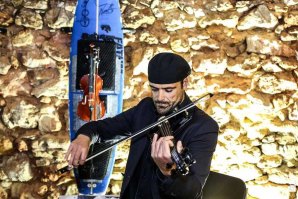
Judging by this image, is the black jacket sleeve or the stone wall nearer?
the black jacket sleeve

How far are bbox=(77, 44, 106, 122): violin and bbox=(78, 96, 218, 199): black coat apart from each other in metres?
0.89

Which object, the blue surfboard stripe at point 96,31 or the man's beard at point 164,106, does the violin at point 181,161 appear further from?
the blue surfboard stripe at point 96,31

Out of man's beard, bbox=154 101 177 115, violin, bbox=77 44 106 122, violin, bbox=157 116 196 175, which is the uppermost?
man's beard, bbox=154 101 177 115

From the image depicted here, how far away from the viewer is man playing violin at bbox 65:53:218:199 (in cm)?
125

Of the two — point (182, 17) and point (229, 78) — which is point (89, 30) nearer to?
point (182, 17)

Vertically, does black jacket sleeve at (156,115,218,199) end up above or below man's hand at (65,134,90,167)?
above

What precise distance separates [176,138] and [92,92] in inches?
51.9

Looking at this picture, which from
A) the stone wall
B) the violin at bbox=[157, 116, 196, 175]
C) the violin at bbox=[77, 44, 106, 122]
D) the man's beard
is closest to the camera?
the violin at bbox=[157, 116, 196, 175]

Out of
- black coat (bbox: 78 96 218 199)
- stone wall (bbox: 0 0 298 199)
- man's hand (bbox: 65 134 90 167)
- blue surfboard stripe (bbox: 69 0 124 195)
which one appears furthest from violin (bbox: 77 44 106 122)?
man's hand (bbox: 65 134 90 167)

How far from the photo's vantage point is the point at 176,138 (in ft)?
5.07

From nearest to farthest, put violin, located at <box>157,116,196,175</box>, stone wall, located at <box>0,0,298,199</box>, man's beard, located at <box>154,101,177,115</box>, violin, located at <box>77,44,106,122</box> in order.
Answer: violin, located at <box>157,116,196,175</box>
man's beard, located at <box>154,101,177,115</box>
violin, located at <box>77,44,106,122</box>
stone wall, located at <box>0,0,298,199</box>

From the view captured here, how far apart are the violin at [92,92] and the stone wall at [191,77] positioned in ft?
0.78

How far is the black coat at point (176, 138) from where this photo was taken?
1249 mm

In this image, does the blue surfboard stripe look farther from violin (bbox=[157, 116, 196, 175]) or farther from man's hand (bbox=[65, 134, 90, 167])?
violin (bbox=[157, 116, 196, 175])
